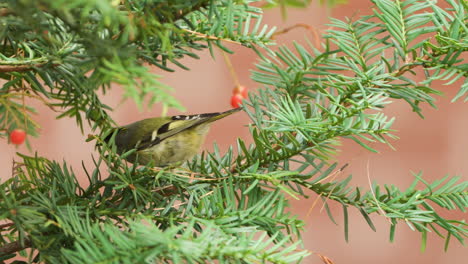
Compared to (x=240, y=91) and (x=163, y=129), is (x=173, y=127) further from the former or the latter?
(x=240, y=91)

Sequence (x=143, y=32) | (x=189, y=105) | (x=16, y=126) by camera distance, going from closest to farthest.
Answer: (x=143, y=32) < (x=16, y=126) < (x=189, y=105)

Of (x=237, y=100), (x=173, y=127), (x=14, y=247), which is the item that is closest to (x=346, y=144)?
(x=173, y=127)

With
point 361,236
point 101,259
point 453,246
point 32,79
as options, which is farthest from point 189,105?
point 101,259

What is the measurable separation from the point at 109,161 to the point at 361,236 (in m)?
0.71

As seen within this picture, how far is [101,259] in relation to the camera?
27 centimetres

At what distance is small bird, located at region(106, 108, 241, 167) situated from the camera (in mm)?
586

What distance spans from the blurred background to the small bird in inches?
13.3

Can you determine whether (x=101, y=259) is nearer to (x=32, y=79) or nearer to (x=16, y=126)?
(x=32, y=79)

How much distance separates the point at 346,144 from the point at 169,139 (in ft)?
1.47

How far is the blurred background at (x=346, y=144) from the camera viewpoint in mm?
972

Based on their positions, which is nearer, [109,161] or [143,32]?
[143,32]

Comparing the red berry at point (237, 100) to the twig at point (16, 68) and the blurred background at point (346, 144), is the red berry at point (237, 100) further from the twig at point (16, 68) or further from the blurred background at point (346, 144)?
the blurred background at point (346, 144)

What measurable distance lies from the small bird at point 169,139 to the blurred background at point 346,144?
0.34 meters

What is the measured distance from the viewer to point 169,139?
0.61 m
